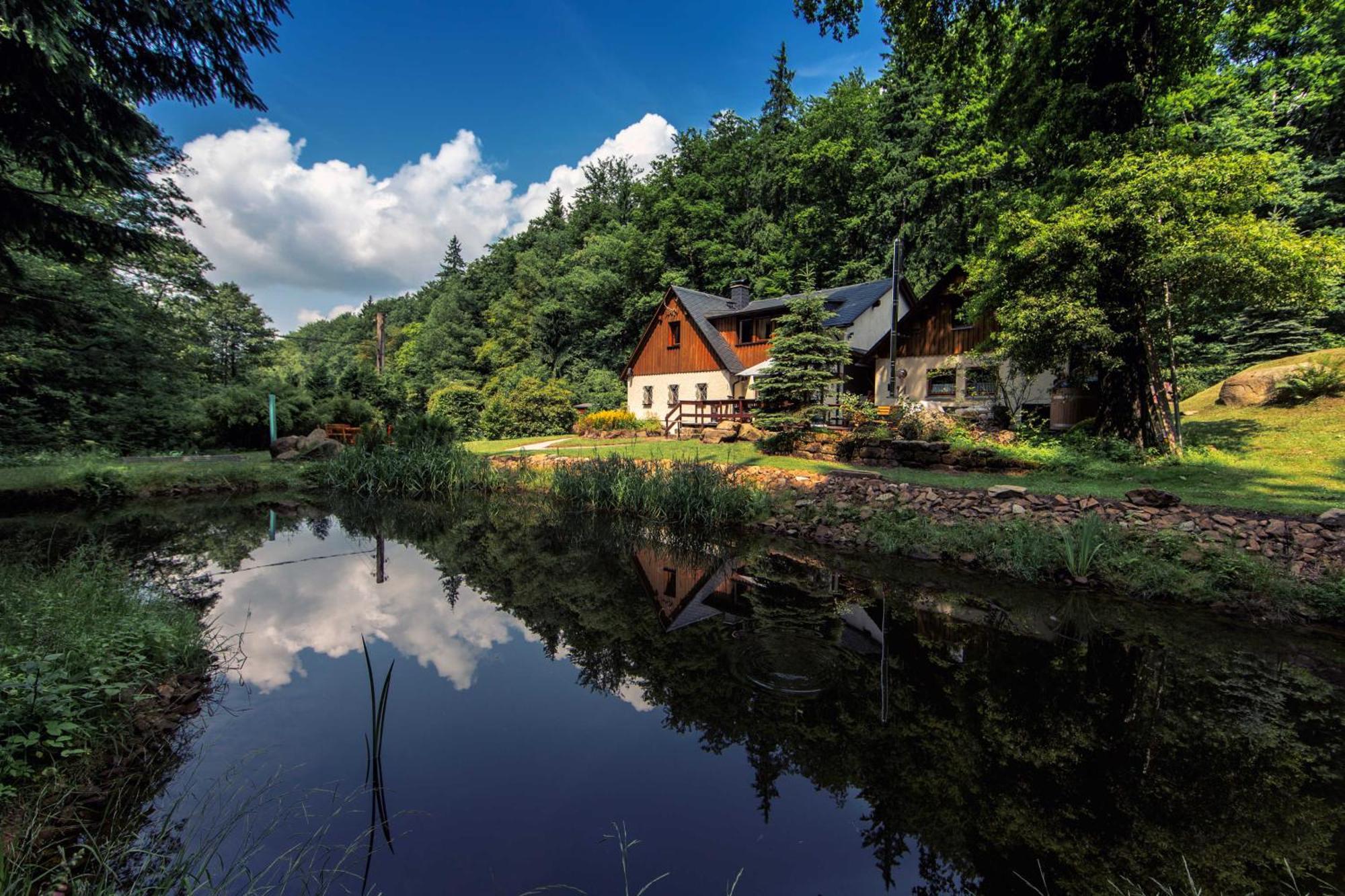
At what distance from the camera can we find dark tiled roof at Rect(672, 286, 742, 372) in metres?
26.0

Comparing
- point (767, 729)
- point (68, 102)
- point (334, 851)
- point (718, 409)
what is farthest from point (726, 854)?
point (718, 409)

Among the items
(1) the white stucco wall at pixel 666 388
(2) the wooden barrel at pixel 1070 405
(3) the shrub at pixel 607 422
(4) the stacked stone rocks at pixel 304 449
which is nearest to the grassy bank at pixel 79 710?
(4) the stacked stone rocks at pixel 304 449

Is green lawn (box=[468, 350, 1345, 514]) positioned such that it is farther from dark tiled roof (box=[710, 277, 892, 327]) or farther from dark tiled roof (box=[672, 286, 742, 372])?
dark tiled roof (box=[710, 277, 892, 327])

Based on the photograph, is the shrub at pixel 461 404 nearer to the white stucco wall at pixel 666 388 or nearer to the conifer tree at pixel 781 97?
the white stucco wall at pixel 666 388

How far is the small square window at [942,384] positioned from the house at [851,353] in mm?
33

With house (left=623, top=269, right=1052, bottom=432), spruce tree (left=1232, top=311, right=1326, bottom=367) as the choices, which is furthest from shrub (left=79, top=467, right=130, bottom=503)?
spruce tree (left=1232, top=311, right=1326, bottom=367)

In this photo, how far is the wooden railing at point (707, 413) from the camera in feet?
68.9

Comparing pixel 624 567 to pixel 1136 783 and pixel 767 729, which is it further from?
pixel 1136 783

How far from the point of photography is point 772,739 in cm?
388

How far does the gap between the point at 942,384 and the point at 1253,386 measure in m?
8.86

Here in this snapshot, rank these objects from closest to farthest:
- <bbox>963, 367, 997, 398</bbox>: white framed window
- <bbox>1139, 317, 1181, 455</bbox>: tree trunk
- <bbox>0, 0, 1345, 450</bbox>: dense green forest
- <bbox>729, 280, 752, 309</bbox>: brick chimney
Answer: <bbox>0, 0, 1345, 450</bbox>: dense green forest, <bbox>1139, 317, 1181, 455</bbox>: tree trunk, <bbox>963, 367, 997, 398</bbox>: white framed window, <bbox>729, 280, 752, 309</bbox>: brick chimney

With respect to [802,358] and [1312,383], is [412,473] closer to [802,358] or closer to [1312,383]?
[802,358]

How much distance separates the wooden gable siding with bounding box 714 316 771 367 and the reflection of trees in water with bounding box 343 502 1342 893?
20066 millimetres

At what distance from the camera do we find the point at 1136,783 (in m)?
3.33
